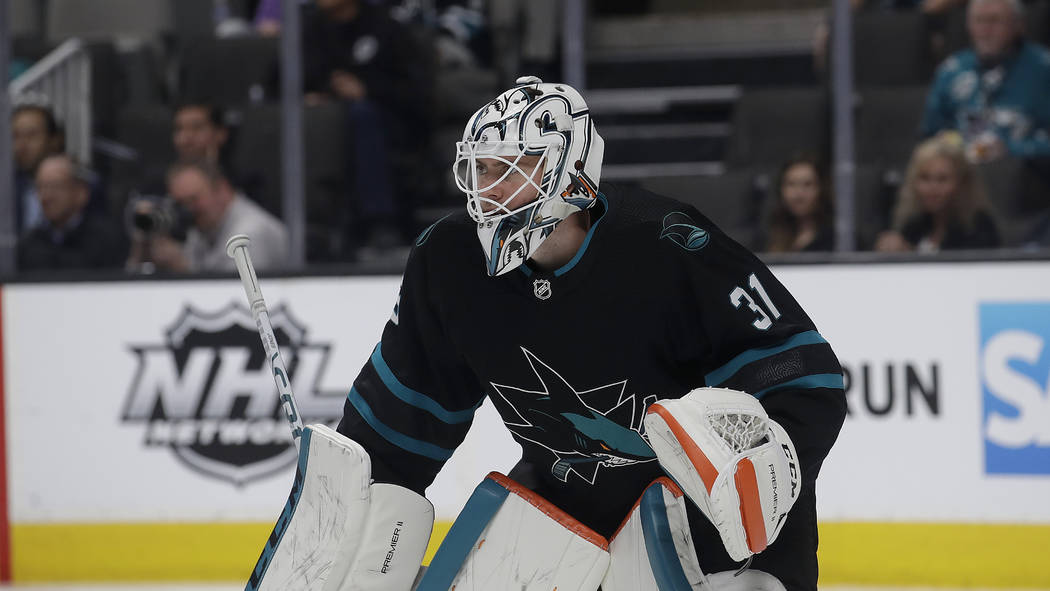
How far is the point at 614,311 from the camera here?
1.87 metres

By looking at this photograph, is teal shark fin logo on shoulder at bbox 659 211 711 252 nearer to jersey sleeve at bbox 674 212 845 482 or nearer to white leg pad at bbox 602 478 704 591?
jersey sleeve at bbox 674 212 845 482

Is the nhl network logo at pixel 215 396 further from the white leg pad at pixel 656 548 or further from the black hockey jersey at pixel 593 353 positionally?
the white leg pad at pixel 656 548

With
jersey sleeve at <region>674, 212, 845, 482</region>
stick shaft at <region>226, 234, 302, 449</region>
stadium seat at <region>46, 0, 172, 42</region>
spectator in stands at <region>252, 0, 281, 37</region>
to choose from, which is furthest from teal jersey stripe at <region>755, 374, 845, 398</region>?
stadium seat at <region>46, 0, 172, 42</region>

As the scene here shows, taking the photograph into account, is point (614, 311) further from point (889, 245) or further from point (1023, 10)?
point (1023, 10)

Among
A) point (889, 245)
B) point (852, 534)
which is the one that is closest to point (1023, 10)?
point (889, 245)

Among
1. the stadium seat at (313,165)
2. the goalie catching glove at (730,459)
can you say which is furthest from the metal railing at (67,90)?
the goalie catching glove at (730,459)

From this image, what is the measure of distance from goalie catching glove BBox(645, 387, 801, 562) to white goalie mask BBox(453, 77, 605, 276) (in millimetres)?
340

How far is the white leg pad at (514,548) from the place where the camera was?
6.16 ft

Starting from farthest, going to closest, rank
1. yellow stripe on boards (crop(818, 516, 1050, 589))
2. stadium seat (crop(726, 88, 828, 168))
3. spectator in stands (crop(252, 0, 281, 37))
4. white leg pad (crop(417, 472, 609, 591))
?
spectator in stands (crop(252, 0, 281, 37)) < stadium seat (crop(726, 88, 828, 168)) < yellow stripe on boards (crop(818, 516, 1050, 589)) < white leg pad (crop(417, 472, 609, 591))

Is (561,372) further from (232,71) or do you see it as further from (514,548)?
(232,71)

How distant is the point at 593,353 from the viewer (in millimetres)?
1886

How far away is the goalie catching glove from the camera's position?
161 cm

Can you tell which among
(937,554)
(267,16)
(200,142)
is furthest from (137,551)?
(937,554)

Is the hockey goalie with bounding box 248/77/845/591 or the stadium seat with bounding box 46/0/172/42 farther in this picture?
the stadium seat with bounding box 46/0/172/42
